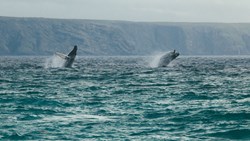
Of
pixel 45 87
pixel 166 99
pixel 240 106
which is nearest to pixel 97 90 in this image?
pixel 45 87

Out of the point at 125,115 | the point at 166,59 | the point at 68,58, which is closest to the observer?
the point at 125,115

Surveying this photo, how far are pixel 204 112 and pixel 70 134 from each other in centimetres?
802

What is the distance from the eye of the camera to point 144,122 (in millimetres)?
24516

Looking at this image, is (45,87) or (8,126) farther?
(45,87)

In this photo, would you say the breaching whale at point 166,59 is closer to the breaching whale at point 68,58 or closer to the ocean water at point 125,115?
the breaching whale at point 68,58

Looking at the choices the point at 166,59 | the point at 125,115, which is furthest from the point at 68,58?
the point at 125,115

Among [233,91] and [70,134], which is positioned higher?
[233,91]

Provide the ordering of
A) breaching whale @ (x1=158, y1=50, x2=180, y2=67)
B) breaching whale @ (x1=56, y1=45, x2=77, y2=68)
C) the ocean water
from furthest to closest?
1. breaching whale @ (x1=158, y1=50, x2=180, y2=67)
2. breaching whale @ (x1=56, y1=45, x2=77, y2=68)
3. the ocean water

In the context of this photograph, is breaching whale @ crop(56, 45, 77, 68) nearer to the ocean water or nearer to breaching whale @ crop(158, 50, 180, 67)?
breaching whale @ crop(158, 50, 180, 67)

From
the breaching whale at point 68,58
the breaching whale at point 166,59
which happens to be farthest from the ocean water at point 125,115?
the breaching whale at point 166,59

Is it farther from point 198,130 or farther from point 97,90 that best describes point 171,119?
point 97,90

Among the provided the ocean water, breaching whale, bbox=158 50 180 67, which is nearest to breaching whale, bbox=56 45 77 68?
breaching whale, bbox=158 50 180 67

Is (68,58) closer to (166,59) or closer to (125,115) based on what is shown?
(166,59)

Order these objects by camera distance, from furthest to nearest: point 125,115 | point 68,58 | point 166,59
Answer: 1. point 166,59
2. point 68,58
3. point 125,115
